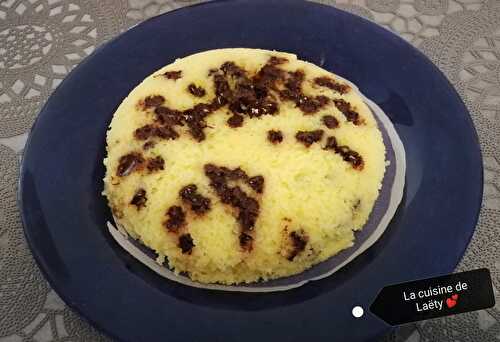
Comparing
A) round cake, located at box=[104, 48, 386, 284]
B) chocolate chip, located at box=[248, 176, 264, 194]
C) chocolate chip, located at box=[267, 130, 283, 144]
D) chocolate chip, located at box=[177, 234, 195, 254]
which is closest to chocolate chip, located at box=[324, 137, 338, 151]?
round cake, located at box=[104, 48, 386, 284]

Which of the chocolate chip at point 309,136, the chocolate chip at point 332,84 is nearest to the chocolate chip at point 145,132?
the chocolate chip at point 309,136

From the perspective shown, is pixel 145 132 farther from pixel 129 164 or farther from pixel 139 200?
pixel 139 200

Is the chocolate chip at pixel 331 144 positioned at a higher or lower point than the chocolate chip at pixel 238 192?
higher

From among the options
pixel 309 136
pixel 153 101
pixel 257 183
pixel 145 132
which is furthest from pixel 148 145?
pixel 309 136

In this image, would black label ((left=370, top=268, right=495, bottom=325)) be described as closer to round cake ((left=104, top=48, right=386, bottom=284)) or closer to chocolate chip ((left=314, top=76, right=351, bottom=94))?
round cake ((left=104, top=48, right=386, bottom=284))

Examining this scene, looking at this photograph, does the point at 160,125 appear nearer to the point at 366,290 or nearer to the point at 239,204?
the point at 239,204

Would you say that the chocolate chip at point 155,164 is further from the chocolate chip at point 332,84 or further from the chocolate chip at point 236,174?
the chocolate chip at point 332,84

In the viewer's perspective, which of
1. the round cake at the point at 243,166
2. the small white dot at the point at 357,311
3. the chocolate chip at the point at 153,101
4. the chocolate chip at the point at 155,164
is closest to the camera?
the small white dot at the point at 357,311
